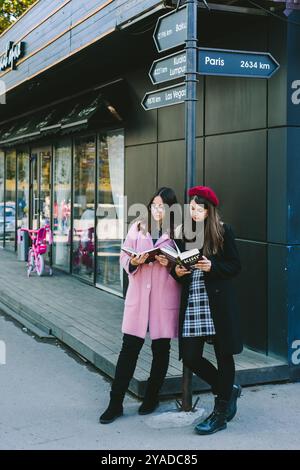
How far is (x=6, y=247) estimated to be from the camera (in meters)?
18.1

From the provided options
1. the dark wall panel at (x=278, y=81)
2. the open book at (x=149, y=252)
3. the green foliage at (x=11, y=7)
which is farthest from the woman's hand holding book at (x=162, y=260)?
the green foliage at (x=11, y=7)

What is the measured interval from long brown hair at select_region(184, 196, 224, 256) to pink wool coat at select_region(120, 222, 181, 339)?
1.23 feet

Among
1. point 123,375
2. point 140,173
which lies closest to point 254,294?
point 123,375

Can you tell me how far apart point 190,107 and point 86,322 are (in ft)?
12.3

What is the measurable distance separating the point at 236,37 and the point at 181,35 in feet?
6.76

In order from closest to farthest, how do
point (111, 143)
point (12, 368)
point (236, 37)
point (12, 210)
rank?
point (12, 368) → point (236, 37) → point (111, 143) → point (12, 210)

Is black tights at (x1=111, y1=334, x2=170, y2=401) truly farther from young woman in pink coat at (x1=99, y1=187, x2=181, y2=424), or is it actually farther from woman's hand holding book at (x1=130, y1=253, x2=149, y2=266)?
woman's hand holding book at (x1=130, y1=253, x2=149, y2=266)

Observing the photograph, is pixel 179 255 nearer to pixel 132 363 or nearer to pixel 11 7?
pixel 132 363

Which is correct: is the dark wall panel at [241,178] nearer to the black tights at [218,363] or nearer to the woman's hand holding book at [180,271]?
the woman's hand holding book at [180,271]

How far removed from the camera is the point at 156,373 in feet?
Result: 17.1

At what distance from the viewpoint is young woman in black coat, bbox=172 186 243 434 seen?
4.79 m

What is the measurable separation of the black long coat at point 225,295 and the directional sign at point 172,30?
165 centimetres
